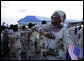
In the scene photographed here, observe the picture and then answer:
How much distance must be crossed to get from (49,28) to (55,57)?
41 centimetres

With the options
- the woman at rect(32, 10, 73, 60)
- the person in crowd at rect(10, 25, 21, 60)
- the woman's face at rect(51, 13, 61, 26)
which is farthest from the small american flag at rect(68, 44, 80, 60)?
the person in crowd at rect(10, 25, 21, 60)

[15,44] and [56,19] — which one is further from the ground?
[56,19]

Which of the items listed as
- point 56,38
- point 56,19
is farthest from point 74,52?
point 56,19

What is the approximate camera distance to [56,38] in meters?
2.48

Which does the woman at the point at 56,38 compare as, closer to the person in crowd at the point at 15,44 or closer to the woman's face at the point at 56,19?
the woman's face at the point at 56,19

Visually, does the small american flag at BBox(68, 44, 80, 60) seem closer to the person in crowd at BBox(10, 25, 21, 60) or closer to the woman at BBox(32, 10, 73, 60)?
the woman at BBox(32, 10, 73, 60)

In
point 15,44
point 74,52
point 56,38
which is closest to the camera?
point 74,52

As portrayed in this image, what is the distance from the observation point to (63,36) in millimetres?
2482

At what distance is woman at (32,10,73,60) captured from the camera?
2.46 metres

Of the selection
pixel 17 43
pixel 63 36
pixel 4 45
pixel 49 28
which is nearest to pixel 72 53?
pixel 63 36

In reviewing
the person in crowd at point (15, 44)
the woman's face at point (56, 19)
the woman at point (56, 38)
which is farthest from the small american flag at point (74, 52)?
the person in crowd at point (15, 44)

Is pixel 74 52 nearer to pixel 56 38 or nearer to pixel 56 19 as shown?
pixel 56 38

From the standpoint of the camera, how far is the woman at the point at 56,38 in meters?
2.46

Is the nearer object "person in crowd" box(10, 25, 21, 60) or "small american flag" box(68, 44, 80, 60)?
"small american flag" box(68, 44, 80, 60)
